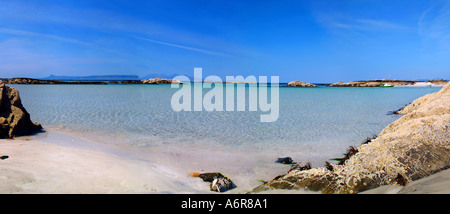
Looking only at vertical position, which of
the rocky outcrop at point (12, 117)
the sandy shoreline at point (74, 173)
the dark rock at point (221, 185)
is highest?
the rocky outcrop at point (12, 117)

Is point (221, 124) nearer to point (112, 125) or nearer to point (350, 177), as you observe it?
point (112, 125)

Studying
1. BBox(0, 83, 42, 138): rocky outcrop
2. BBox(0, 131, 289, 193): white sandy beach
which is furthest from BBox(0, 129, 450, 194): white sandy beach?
BBox(0, 83, 42, 138): rocky outcrop

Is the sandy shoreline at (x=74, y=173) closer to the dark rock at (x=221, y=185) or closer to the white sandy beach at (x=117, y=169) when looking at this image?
the white sandy beach at (x=117, y=169)

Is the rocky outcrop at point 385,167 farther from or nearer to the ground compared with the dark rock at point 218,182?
farther from the ground

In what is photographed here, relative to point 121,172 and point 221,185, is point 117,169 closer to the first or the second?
point 121,172

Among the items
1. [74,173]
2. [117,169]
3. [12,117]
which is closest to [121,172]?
[117,169]

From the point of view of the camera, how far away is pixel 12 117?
878cm

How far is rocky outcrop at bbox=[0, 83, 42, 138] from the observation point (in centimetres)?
842

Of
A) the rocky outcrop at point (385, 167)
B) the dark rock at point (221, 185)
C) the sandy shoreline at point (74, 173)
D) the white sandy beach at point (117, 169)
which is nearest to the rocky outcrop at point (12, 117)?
the white sandy beach at point (117, 169)

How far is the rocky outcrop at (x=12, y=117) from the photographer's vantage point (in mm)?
8422

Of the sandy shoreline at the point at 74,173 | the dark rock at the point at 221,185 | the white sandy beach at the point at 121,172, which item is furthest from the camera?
the dark rock at the point at 221,185

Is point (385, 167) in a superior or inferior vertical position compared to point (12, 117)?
inferior
